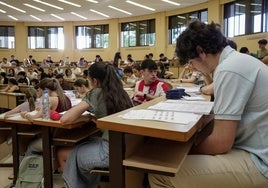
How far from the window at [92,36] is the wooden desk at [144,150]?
598 inches

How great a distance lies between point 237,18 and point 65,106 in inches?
344

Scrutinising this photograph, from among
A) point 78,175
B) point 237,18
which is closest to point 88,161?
point 78,175

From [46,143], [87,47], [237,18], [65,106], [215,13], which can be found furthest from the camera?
[87,47]

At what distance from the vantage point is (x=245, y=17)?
9844 mm

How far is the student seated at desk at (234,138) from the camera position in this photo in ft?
4.33

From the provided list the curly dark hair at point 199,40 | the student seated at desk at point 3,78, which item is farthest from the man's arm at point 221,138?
the student seated at desk at point 3,78

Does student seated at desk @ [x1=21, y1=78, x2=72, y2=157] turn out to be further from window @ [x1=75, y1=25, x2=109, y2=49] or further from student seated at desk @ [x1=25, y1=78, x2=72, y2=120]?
window @ [x1=75, y1=25, x2=109, y2=49]

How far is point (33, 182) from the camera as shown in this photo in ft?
8.21

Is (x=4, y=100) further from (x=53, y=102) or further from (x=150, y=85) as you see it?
(x=150, y=85)

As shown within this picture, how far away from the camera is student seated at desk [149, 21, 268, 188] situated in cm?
132

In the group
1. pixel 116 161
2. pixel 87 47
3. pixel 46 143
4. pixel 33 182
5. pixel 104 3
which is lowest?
pixel 33 182

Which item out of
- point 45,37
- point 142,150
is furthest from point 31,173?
point 45,37

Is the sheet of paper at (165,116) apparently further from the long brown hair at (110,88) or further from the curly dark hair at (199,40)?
the long brown hair at (110,88)

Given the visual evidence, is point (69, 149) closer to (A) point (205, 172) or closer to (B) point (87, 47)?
(A) point (205, 172)
